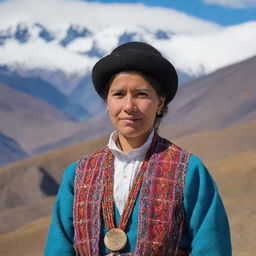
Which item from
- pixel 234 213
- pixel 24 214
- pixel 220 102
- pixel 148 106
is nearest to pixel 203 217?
pixel 148 106

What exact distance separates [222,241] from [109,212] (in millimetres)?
481

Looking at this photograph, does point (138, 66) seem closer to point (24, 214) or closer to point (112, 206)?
point (112, 206)

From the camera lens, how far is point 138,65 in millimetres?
2822

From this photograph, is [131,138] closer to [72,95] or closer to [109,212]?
[109,212]

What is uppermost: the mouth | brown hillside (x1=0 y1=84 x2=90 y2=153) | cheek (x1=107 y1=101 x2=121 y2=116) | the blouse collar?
brown hillside (x1=0 y1=84 x2=90 y2=153)

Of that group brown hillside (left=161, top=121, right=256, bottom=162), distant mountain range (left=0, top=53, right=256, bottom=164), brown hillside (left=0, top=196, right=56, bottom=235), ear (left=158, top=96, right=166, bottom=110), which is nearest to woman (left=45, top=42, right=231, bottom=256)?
ear (left=158, top=96, right=166, bottom=110)

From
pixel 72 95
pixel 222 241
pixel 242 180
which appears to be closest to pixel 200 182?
pixel 222 241

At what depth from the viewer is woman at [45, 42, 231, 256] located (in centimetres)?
276

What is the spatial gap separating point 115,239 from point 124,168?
32 centimetres

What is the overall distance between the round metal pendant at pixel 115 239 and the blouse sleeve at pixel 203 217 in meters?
0.26

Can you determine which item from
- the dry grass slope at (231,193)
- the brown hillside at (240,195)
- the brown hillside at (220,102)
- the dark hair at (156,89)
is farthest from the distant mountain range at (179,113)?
the dark hair at (156,89)

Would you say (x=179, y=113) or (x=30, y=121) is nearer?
(x=179, y=113)

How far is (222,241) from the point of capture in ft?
8.98

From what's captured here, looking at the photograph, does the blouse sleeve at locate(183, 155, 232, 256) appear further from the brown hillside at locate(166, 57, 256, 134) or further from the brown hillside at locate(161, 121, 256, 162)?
the brown hillside at locate(166, 57, 256, 134)
